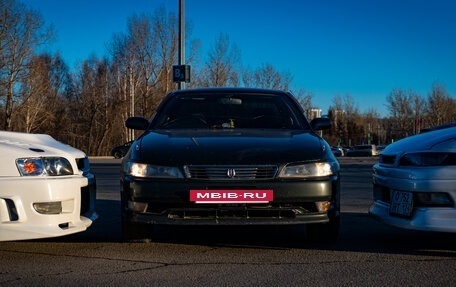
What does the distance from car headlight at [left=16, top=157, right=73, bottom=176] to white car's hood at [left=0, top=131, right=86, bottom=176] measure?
0.12 ft

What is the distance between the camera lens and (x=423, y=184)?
4039mm

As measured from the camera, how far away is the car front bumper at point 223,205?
13.6ft

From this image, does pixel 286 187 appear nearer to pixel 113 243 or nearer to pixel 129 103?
pixel 113 243

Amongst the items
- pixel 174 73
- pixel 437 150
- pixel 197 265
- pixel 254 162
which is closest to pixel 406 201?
pixel 437 150

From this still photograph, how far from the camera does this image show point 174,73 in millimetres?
17891

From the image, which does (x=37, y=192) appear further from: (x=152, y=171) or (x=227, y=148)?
(x=227, y=148)

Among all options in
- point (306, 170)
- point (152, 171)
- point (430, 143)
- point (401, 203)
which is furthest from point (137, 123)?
point (430, 143)

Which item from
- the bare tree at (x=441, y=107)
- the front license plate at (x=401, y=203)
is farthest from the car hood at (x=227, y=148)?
the bare tree at (x=441, y=107)

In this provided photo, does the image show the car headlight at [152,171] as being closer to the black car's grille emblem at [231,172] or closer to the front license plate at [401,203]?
the black car's grille emblem at [231,172]

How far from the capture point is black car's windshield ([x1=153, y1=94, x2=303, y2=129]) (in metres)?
5.47

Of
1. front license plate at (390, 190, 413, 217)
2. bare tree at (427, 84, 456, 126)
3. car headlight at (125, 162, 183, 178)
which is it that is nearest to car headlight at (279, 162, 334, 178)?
front license plate at (390, 190, 413, 217)

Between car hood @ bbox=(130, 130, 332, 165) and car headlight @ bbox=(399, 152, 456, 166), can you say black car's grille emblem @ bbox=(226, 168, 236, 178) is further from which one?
car headlight @ bbox=(399, 152, 456, 166)

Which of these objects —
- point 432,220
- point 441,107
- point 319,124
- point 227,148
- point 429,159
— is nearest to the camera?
point 432,220

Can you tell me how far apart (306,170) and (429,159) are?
933 mm
